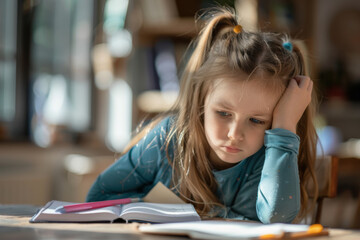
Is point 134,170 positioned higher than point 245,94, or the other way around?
point 245,94

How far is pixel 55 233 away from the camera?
2.28 feet

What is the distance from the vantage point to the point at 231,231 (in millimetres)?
684

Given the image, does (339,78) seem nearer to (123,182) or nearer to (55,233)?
(123,182)

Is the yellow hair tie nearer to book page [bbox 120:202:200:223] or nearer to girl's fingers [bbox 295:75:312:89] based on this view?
girl's fingers [bbox 295:75:312:89]

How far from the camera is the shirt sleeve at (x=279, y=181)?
953mm

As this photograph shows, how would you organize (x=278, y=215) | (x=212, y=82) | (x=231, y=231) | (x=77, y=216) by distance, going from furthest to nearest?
1. (x=212, y=82)
2. (x=278, y=215)
3. (x=77, y=216)
4. (x=231, y=231)

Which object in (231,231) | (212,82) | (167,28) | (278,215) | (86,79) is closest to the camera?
(231,231)

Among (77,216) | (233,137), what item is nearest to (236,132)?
(233,137)

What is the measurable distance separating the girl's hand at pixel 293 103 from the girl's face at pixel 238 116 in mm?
18

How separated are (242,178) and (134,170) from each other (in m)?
0.27

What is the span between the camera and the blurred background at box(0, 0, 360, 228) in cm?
257

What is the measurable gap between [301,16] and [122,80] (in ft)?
4.77

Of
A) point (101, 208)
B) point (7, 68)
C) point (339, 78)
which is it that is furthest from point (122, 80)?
point (101, 208)

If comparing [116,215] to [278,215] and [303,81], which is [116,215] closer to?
[278,215]
